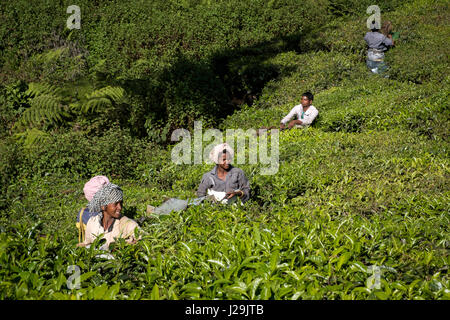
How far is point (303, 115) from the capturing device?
27.0 feet

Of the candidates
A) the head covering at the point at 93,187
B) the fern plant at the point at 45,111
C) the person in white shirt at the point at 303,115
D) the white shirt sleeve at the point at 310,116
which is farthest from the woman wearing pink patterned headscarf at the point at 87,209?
the fern plant at the point at 45,111

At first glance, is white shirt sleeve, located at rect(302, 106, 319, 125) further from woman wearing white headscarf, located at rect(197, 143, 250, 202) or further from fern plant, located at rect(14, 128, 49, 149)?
fern plant, located at rect(14, 128, 49, 149)

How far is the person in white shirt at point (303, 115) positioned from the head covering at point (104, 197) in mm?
4429

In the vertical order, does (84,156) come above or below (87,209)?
above

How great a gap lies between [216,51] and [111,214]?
9.40 m

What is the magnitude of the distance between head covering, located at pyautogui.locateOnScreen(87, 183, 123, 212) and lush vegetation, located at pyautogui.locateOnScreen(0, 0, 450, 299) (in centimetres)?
40

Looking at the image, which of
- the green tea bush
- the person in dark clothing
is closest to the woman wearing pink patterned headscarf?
the green tea bush

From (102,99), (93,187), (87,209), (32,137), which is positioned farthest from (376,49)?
(87,209)

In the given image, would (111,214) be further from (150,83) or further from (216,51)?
(216,51)

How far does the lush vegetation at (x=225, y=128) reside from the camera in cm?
315

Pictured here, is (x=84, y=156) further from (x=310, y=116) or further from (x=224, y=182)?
(x=310, y=116)

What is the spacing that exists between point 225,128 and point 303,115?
1931mm

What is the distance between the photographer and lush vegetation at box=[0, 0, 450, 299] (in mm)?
3152
